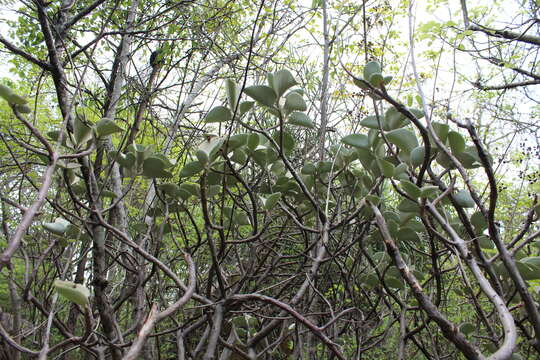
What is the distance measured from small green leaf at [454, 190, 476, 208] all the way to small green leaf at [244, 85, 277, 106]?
41 centimetres

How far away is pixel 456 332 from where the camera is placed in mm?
519

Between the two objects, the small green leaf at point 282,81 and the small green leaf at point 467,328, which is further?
the small green leaf at point 467,328

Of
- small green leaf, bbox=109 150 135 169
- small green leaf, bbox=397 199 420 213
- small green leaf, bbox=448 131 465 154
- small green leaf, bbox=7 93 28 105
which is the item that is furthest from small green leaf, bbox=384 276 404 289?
small green leaf, bbox=7 93 28 105

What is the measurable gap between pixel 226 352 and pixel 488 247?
630mm

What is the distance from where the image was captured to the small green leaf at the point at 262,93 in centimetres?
88

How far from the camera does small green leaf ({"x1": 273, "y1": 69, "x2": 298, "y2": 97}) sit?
0.85m

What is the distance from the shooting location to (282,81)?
863 mm

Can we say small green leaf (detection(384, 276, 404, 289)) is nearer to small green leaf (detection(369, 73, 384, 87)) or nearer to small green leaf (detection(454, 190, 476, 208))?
small green leaf (detection(454, 190, 476, 208))

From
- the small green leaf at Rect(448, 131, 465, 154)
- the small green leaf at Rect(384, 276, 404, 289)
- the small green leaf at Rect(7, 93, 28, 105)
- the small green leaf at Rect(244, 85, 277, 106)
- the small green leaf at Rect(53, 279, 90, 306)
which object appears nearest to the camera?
the small green leaf at Rect(53, 279, 90, 306)

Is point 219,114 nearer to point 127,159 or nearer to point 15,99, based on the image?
point 127,159

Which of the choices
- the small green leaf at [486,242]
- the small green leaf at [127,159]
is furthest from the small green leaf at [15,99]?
the small green leaf at [486,242]

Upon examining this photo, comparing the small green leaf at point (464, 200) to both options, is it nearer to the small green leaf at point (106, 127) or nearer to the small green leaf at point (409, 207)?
the small green leaf at point (409, 207)

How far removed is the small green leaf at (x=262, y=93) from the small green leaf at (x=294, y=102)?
0.10ft

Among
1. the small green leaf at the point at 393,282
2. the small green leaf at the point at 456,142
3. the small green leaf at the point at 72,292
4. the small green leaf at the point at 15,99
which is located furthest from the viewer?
the small green leaf at the point at 393,282
